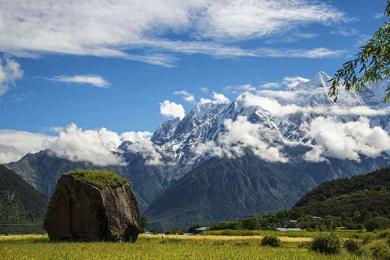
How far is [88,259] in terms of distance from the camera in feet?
115

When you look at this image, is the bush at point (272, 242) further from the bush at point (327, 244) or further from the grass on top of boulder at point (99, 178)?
the grass on top of boulder at point (99, 178)

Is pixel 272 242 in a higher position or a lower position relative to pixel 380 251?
higher

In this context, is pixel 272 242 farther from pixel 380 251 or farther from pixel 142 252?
pixel 142 252

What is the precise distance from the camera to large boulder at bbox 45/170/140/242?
61.4 metres

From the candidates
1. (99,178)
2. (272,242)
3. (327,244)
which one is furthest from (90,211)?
(327,244)

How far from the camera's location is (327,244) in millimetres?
49094

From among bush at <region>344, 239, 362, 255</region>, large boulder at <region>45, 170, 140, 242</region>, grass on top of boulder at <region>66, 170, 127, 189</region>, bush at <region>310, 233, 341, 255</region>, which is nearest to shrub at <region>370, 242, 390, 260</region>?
bush at <region>344, 239, 362, 255</region>

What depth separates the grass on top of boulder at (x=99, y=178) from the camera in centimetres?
6328

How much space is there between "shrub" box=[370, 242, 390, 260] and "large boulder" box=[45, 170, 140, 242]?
28.9 meters

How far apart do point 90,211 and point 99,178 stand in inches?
198

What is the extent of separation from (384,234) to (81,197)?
35347 mm

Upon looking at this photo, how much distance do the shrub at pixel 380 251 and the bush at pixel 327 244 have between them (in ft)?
11.2

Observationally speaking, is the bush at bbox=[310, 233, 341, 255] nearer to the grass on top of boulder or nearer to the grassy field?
the grassy field

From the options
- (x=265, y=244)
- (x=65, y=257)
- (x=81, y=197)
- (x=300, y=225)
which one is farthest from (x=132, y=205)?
(x=300, y=225)
